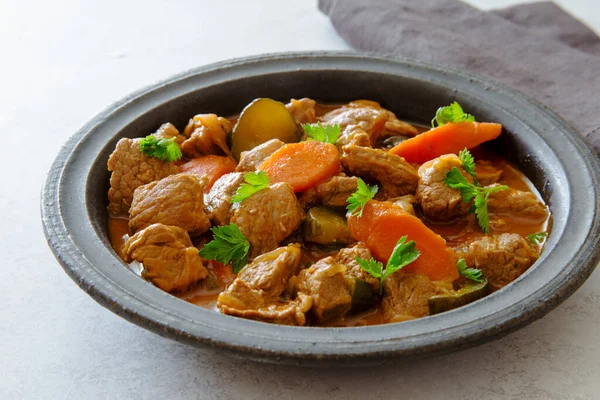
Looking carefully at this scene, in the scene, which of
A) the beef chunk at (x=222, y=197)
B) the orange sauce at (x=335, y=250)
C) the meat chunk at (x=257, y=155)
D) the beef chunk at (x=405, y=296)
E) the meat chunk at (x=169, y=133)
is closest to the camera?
the beef chunk at (x=405, y=296)

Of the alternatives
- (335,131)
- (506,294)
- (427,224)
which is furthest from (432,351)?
(335,131)

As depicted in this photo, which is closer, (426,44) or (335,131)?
(335,131)

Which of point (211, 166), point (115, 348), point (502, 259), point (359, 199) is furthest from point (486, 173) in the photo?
point (115, 348)

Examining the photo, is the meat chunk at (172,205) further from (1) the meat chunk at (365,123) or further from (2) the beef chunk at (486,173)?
(2) the beef chunk at (486,173)

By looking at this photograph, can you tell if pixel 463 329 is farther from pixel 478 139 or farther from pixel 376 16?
pixel 376 16

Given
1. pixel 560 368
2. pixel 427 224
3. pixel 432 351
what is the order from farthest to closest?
pixel 427 224
pixel 560 368
pixel 432 351

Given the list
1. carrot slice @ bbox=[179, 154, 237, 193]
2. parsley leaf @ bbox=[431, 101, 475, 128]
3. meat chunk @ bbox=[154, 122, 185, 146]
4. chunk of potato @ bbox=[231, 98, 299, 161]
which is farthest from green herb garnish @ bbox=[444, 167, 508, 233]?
meat chunk @ bbox=[154, 122, 185, 146]

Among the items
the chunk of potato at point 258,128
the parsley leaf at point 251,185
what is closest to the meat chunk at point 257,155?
the chunk of potato at point 258,128

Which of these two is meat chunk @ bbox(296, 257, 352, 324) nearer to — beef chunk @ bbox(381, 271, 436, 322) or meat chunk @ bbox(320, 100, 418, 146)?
beef chunk @ bbox(381, 271, 436, 322)

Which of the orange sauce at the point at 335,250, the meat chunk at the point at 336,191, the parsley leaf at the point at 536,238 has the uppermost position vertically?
the meat chunk at the point at 336,191
